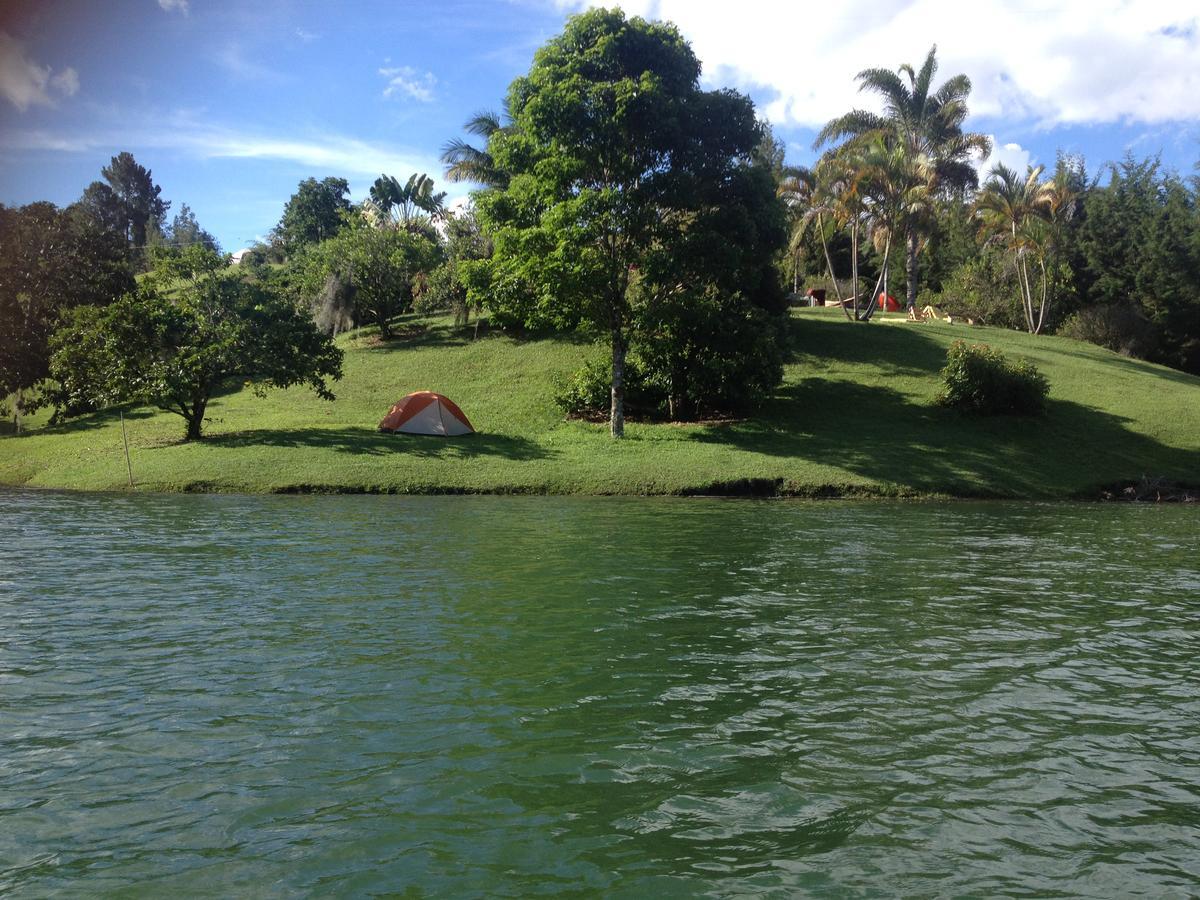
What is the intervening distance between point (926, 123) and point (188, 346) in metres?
49.7

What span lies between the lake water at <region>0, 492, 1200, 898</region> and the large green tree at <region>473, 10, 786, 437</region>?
2202 centimetres

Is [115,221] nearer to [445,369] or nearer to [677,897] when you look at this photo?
[445,369]

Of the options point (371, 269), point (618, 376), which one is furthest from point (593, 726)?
point (371, 269)

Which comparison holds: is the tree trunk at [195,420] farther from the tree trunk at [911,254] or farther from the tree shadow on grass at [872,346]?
the tree trunk at [911,254]

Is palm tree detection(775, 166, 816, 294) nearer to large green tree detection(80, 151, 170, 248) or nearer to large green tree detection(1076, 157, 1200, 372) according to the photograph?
large green tree detection(1076, 157, 1200, 372)

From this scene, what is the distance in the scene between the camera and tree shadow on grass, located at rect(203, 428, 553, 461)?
117 feet

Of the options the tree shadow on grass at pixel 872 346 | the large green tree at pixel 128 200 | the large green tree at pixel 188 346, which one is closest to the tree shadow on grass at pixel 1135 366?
the tree shadow on grass at pixel 872 346

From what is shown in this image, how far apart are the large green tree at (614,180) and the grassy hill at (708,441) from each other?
616 centimetres

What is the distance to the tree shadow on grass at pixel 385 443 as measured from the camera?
35.8 m

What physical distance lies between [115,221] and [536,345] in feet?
400

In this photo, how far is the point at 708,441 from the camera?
37.7 metres

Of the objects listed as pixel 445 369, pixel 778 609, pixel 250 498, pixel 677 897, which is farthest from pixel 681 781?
pixel 445 369

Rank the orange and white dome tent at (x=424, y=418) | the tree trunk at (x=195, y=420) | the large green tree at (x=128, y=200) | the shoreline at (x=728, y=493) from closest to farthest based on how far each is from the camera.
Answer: the shoreline at (x=728, y=493), the tree trunk at (x=195, y=420), the orange and white dome tent at (x=424, y=418), the large green tree at (x=128, y=200)

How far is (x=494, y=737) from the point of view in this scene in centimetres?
862
